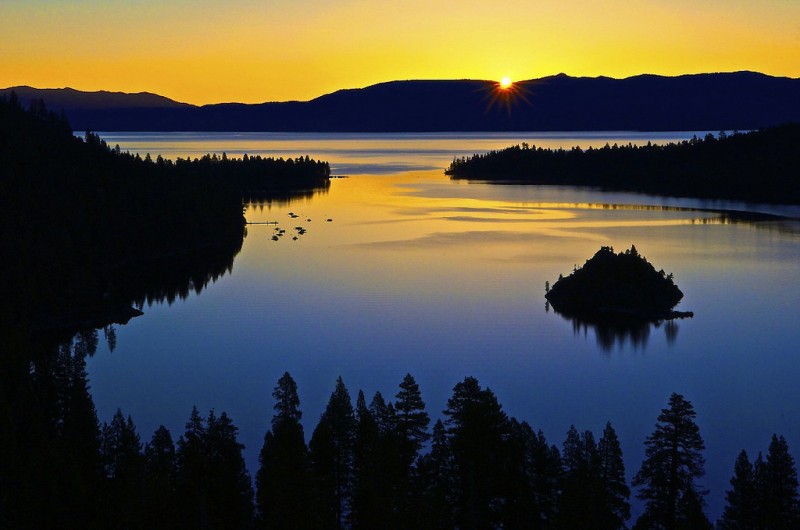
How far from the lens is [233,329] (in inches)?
1962

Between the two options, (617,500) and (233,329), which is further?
(233,329)

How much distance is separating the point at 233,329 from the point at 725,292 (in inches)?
1226

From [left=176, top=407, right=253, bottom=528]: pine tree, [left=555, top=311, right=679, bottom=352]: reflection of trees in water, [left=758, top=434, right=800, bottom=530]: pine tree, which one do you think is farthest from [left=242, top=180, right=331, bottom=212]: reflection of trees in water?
[left=758, top=434, right=800, bottom=530]: pine tree

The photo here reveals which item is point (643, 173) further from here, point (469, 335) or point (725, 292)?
point (469, 335)

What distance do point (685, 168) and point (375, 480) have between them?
155 m

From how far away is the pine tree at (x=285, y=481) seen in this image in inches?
809

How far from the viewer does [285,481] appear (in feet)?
69.7

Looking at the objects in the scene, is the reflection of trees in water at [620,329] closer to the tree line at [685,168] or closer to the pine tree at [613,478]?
the pine tree at [613,478]

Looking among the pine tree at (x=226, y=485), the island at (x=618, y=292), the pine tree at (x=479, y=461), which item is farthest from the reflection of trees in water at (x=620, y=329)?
the pine tree at (x=226, y=485)

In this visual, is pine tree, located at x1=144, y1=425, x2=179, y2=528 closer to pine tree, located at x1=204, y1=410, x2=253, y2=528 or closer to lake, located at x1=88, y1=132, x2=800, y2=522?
pine tree, located at x1=204, y1=410, x2=253, y2=528

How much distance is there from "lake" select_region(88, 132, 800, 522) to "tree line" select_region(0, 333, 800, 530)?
12.7 feet

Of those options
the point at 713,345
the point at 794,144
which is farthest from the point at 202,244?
the point at 794,144

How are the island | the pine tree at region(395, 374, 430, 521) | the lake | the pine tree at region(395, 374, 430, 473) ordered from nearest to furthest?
the pine tree at region(395, 374, 430, 521) → the pine tree at region(395, 374, 430, 473) → the lake → the island

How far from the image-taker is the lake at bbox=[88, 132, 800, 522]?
35.1 m
